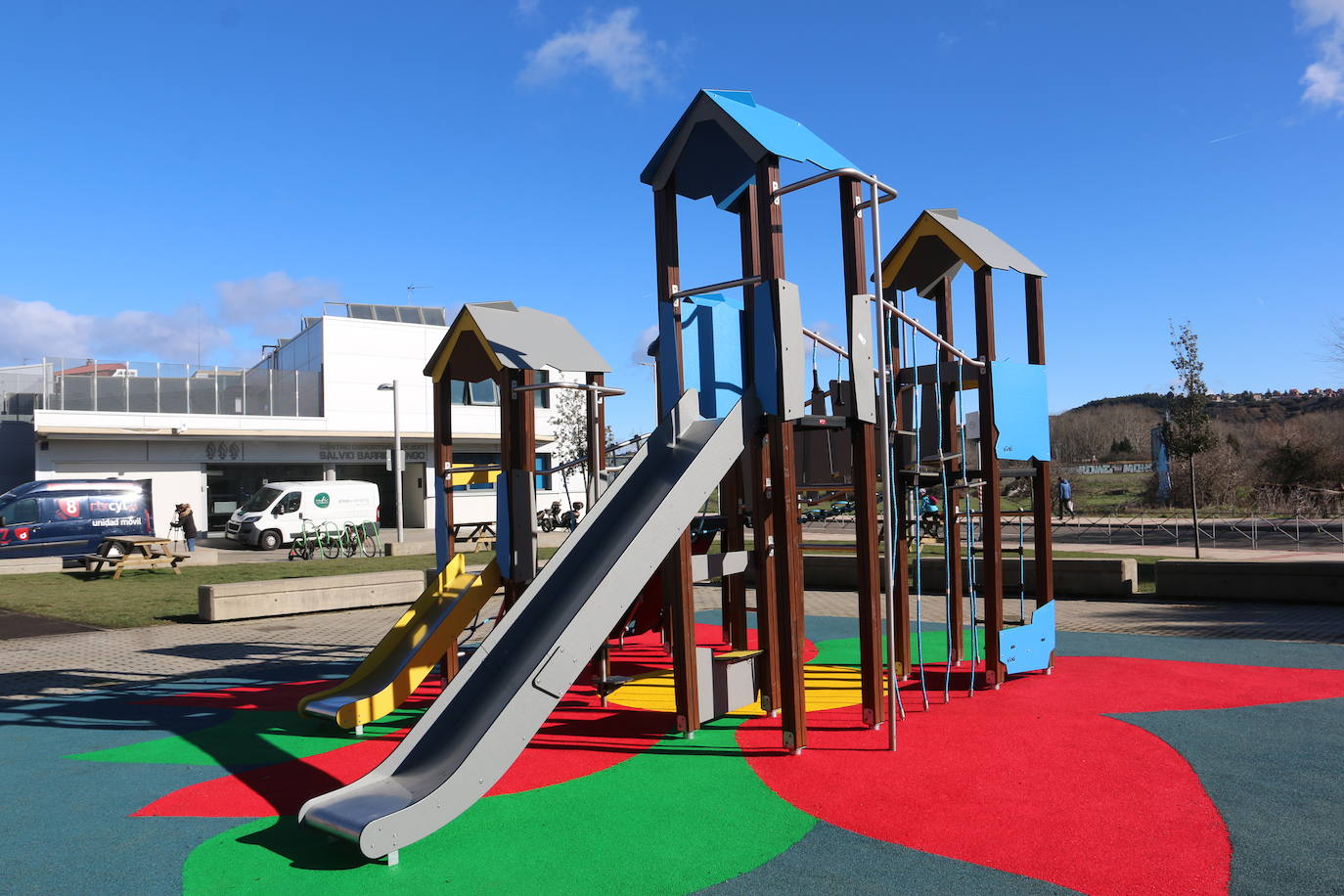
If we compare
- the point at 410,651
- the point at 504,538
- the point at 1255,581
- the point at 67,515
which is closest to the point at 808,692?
the point at 504,538

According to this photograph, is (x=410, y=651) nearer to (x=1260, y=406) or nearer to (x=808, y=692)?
(x=808, y=692)

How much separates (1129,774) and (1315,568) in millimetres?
10007

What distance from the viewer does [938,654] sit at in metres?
10.6

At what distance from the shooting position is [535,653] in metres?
5.59

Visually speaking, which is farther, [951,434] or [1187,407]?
[1187,407]

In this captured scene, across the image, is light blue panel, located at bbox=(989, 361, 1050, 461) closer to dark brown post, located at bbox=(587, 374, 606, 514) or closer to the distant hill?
dark brown post, located at bbox=(587, 374, 606, 514)

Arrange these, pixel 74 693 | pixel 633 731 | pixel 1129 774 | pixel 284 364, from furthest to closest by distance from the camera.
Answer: pixel 284 364 < pixel 74 693 < pixel 633 731 < pixel 1129 774

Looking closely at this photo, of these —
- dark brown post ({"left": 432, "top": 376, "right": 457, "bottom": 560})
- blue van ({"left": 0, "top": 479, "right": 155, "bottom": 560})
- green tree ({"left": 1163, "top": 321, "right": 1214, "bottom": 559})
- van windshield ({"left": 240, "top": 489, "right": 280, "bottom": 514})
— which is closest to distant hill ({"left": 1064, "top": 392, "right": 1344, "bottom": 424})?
green tree ({"left": 1163, "top": 321, "right": 1214, "bottom": 559})

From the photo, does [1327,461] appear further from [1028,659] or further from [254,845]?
[254,845]

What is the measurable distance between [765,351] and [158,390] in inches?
1418

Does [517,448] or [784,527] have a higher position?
[517,448]

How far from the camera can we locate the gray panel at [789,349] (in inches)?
260

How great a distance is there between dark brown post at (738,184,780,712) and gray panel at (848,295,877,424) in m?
0.76

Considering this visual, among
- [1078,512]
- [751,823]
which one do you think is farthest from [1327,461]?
[751,823]
